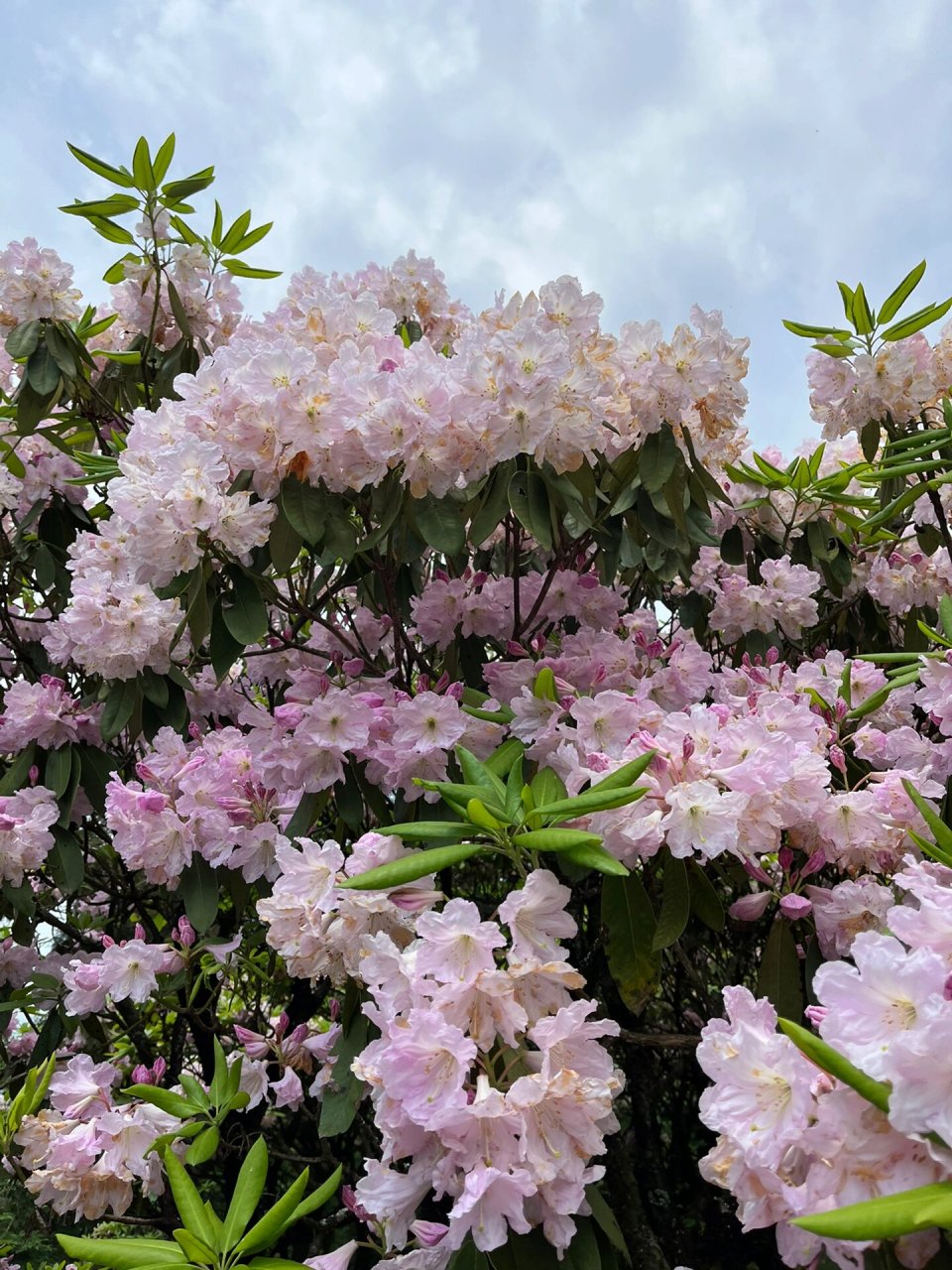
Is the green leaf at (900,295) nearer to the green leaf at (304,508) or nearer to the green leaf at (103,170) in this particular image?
the green leaf at (304,508)

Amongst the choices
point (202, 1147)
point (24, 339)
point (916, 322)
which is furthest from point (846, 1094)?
point (24, 339)

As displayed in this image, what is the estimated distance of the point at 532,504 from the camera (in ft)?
5.57

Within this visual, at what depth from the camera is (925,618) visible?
103 inches

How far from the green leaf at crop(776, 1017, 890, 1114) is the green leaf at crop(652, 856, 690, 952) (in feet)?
1.78

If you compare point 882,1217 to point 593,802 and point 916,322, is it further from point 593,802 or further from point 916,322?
point 916,322

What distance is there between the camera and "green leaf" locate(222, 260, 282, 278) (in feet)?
9.08

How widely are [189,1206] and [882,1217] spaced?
87cm

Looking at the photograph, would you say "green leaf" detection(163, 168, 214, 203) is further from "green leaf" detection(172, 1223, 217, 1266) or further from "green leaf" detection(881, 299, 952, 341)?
"green leaf" detection(172, 1223, 217, 1266)

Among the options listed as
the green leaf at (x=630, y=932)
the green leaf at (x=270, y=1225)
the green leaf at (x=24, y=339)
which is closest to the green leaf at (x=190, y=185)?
the green leaf at (x=24, y=339)

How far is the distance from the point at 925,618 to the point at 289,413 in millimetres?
1936

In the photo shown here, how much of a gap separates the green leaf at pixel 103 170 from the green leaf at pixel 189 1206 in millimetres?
2386

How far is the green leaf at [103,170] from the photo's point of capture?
95.3 inches

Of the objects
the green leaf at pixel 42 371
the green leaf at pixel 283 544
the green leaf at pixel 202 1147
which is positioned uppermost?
the green leaf at pixel 42 371

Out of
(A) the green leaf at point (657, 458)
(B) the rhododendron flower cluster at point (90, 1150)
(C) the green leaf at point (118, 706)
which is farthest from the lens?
(C) the green leaf at point (118, 706)
